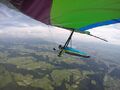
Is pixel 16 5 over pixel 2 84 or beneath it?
over

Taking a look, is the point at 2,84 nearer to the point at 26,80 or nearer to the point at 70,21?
the point at 26,80

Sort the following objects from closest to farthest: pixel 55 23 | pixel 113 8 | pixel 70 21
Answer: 1. pixel 113 8
2. pixel 70 21
3. pixel 55 23

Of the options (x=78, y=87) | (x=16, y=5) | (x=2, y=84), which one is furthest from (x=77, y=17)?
(x=78, y=87)

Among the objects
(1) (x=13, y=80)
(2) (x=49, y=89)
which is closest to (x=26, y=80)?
(1) (x=13, y=80)

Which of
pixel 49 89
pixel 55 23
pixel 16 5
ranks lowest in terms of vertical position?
pixel 49 89

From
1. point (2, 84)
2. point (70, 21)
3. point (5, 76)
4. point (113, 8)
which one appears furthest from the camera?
point (5, 76)

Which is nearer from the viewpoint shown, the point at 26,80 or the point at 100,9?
the point at 100,9

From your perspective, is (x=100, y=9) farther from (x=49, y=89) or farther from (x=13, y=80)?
(x=13, y=80)
